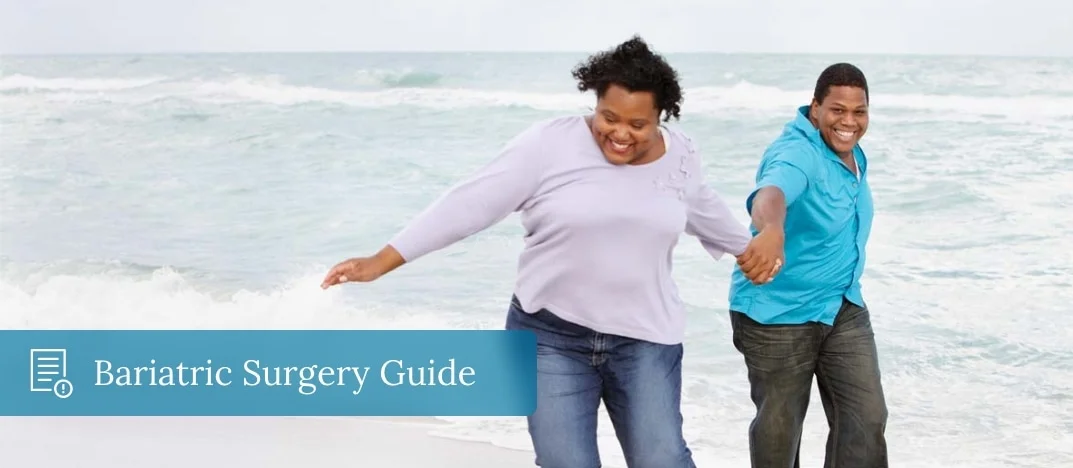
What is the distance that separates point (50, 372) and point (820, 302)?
167 inches

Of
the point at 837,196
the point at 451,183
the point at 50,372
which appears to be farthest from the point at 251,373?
the point at 451,183

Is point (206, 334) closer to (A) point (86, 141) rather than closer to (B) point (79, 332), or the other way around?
(B) point (79, 332)

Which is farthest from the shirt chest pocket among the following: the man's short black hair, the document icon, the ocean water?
the document icon

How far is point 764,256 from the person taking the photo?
3146mm

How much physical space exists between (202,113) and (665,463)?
15.6 m

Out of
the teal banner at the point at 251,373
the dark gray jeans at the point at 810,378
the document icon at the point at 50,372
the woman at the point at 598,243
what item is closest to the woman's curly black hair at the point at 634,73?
the woman at the point at 598,243

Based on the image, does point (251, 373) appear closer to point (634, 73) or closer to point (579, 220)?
point (579, 220)

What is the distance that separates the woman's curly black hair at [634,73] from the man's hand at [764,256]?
0.40 meters

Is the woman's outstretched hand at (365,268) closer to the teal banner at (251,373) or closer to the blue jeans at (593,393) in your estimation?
the blue jeans at (593,393)

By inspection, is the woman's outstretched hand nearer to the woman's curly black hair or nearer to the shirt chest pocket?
the woman's curly black hair

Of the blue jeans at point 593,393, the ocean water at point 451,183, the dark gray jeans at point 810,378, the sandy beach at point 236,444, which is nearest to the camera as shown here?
the blue jeans at point 593,393

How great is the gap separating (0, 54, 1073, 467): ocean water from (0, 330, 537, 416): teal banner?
1.17 ft

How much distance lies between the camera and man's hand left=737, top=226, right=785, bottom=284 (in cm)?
315

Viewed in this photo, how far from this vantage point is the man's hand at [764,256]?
10.3ft
